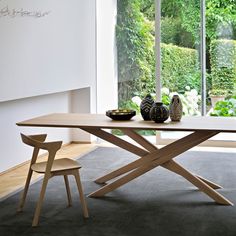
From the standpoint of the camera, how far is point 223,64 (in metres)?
7.62

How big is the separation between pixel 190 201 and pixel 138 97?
3324 millimetres

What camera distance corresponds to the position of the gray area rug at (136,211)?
13.5ft

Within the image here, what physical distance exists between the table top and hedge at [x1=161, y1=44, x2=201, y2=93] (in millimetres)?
2831

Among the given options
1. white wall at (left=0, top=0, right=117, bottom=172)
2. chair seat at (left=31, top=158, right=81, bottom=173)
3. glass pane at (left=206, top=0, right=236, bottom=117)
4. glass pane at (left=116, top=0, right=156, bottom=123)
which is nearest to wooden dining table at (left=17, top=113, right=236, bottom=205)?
chair seat at (left=31, top=158, right=81, bottom=173)

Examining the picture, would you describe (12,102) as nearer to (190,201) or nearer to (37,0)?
(37,0)

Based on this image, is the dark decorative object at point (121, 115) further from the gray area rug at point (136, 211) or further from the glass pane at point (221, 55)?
the glass pane at point (221, 55)

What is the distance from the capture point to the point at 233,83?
300 inches

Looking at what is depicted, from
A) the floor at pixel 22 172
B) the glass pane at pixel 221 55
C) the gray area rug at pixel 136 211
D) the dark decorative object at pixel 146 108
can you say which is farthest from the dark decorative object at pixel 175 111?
the glass pane at pixel 221 55

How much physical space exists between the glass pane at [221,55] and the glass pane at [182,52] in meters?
0.16

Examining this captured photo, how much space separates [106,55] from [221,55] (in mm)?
1646

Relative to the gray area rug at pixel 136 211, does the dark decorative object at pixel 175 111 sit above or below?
above

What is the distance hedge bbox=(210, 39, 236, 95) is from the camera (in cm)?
757

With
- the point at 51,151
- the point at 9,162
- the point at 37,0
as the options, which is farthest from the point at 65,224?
the point at 37,0

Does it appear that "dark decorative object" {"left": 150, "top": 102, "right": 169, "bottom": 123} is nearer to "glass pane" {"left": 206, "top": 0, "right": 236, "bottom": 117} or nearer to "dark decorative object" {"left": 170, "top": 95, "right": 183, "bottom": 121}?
"dark decorative object" {"left": 170, "top": 95, "right": 183, "bottom": 121}
